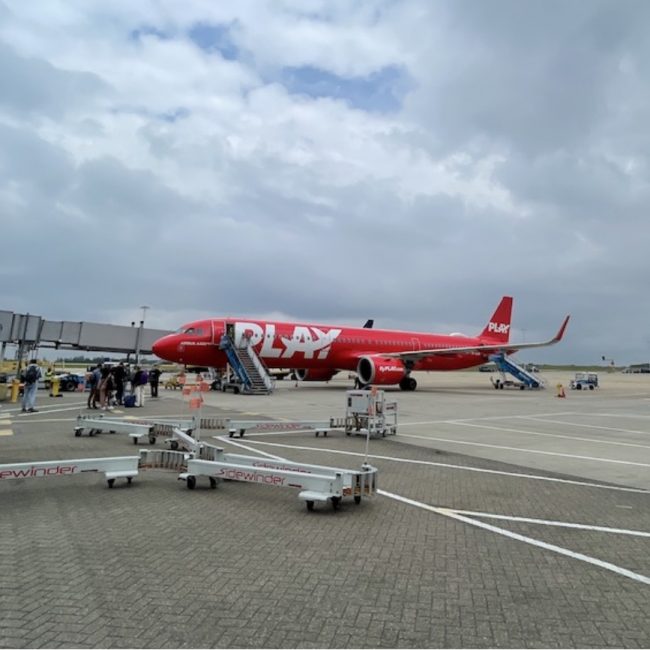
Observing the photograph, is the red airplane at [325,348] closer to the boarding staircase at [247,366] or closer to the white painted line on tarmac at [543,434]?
the boarding staircase at [247,366]

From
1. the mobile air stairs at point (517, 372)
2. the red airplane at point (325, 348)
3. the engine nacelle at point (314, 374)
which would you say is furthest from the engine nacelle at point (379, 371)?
the mobile air stairs at point (517, 372)

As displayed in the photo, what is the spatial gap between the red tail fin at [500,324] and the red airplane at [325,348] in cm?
427

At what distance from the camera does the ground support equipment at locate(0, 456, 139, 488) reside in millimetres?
6227

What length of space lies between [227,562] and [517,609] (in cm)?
232

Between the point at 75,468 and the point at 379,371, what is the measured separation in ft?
81.9

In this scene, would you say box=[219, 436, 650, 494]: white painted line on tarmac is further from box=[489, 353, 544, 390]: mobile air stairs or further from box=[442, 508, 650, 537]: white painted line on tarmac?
box=[489, 353, 544, 390]: mobile air stairs

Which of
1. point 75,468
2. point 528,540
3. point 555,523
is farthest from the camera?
point 75,468

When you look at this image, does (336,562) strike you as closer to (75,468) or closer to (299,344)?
(75,468)

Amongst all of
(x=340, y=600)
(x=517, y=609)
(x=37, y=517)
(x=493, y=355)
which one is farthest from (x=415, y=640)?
(x=493, y=355)

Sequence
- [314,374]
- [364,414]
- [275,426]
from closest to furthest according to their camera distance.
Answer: [275,426]
[364,414]
[314,374]

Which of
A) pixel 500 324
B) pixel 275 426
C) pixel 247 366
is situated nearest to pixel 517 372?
pixel 500 324

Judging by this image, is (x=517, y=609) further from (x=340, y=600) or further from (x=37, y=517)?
(x=37, y=517)

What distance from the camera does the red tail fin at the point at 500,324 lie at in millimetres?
45500

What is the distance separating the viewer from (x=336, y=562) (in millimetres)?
4457
